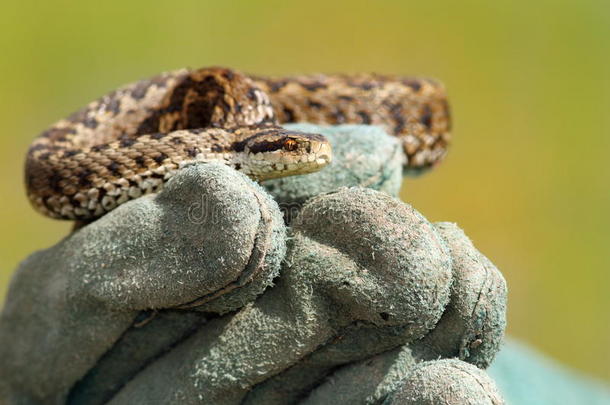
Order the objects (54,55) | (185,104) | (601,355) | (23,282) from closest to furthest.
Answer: (23,282)
(185,104)
(601,355)
(54,55)

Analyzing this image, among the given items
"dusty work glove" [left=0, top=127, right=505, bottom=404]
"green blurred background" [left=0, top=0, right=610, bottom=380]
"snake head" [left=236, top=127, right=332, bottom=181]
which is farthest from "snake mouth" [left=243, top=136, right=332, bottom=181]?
"green blurred background" [left=0, top=0, right=610, bottom=380]

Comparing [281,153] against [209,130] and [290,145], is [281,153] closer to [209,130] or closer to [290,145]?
[290,145]

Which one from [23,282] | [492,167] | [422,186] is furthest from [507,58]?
[23,282]

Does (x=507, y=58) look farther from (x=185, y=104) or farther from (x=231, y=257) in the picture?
(x=231, y=257)

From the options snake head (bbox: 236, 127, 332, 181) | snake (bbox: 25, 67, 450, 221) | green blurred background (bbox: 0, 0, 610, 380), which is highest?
snake head (bbox: 236, 127, 332, 181)

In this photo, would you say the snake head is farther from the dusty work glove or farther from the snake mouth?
the dusty work glove

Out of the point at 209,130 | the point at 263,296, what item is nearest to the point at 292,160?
the point at 209,130
